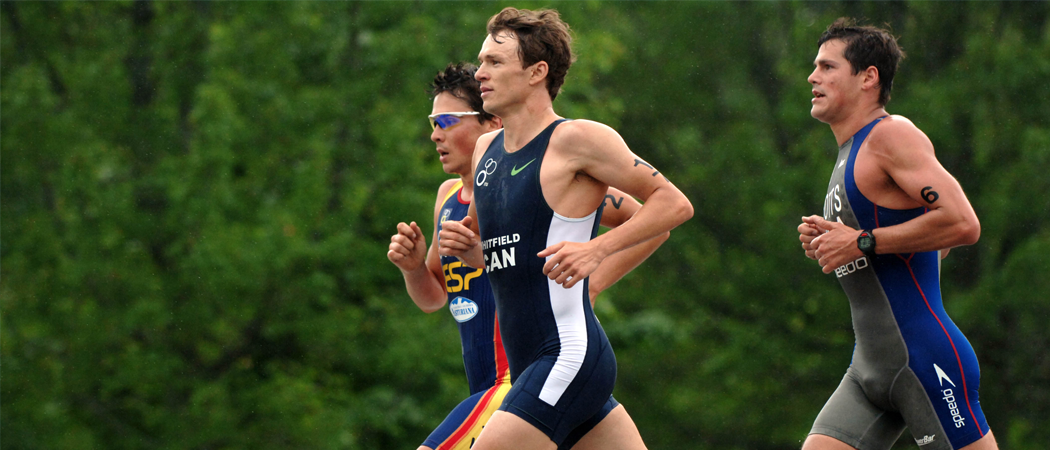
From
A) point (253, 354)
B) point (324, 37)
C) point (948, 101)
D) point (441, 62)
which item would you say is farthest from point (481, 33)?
point (948, 101)

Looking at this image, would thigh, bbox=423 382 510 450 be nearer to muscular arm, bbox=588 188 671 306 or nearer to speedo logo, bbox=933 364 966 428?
muscular arm, bbox=588 188 671 306

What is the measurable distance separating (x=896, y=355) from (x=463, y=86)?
8.35 ft

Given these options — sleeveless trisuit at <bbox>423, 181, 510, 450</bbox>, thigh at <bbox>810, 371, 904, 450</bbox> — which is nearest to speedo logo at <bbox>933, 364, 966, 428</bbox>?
thigh at <bbox>810, 371, 904, 450</bbox>

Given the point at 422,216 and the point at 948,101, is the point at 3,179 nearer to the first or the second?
the point at 422,216

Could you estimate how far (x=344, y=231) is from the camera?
15.3 metres

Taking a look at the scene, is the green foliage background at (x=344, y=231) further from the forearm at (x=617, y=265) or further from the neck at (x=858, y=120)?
the forearm at (x=617, y=265)

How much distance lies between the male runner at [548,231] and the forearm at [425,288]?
44.7 inches

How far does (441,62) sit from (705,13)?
5.07 meters

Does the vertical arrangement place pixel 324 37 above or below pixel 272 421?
above

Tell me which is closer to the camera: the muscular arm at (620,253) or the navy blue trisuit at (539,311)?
the navy blue trisuit at (539,311)

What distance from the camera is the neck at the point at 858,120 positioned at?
477 centimetres

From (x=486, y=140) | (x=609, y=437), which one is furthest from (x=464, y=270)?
(x=609, y=437)

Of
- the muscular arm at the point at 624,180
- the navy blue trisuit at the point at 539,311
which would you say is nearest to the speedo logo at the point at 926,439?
the navy blue trisuit at the point at 539,311

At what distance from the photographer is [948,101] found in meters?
15.1
